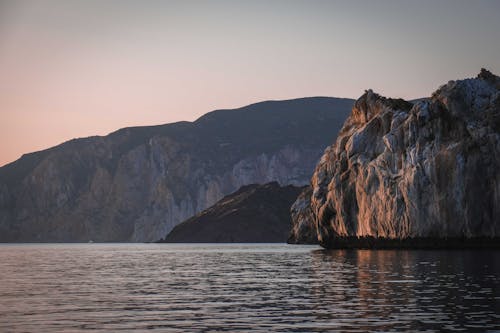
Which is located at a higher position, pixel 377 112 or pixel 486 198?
pixel 377 112

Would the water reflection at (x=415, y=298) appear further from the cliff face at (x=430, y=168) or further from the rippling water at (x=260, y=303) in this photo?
the cliff face at (x=430, y=168)

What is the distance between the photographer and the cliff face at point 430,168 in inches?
4737

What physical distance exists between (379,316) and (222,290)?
18.6 metres

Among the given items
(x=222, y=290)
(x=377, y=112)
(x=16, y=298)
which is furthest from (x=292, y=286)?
(x=377, y=112)

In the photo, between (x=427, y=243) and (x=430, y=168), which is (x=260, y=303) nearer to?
(x=430, y=168)

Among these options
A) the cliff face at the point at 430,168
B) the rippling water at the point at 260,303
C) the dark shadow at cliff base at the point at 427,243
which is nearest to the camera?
the rippling water at the point at 260,303

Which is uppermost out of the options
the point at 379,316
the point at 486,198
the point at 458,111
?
the point at 458,111

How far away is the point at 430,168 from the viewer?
4862 inches

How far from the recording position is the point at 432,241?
124 m

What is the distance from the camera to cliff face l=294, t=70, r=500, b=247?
12031 cm

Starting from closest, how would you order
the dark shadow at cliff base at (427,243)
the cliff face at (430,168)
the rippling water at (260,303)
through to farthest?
the rippling water at (260,303), the dark shadow at cliff base at (427,243), the cliff face at (430,168)

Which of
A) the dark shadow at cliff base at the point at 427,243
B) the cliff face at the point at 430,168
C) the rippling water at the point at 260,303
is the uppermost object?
the cliff face at the point at 430,168

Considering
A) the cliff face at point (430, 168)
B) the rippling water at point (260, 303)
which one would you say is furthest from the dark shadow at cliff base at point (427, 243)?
the rippling water at point (260, 303)

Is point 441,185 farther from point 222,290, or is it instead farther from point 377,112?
point 222,290
